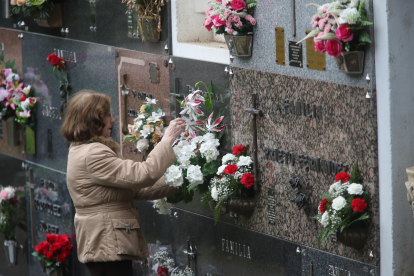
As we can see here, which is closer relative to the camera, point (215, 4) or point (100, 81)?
point (215, 4)

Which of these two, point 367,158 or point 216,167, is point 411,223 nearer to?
point 367,158

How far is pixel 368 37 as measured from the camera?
318 centimetres

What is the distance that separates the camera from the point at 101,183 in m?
3.66

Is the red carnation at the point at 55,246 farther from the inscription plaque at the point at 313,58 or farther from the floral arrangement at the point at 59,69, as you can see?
the inscription plaque at the point at 313,58

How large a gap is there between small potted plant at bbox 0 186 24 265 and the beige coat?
3120mm

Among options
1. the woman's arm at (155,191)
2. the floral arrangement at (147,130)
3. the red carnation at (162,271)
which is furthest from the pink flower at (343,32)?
the red carnation at (162,271)

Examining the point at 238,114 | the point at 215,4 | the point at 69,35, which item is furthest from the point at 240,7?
the point at 69,35

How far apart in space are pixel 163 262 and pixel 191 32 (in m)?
1.80

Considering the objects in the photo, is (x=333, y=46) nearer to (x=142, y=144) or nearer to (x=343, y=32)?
(x=343, y=32)

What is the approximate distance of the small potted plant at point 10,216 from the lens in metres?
6.68

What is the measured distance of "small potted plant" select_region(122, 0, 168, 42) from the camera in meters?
4.69

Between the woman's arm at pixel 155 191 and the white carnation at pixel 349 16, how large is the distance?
Result: 5.27 feet

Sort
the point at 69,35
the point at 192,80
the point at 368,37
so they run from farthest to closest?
the point at 69,35 → the point at 192,80 → the point at 368,37

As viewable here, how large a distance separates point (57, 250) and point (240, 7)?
315 centimetres
